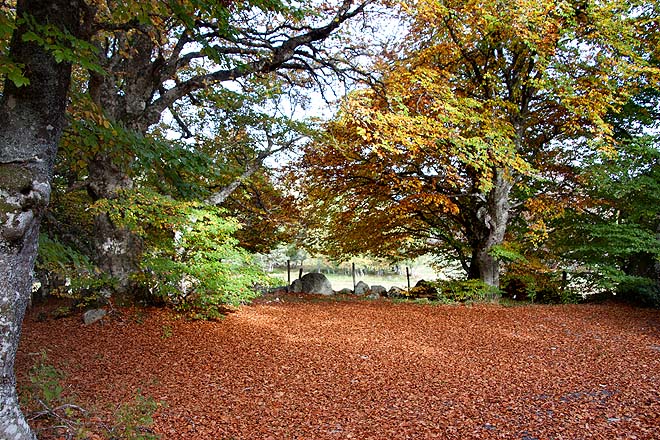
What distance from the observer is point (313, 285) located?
543 inches

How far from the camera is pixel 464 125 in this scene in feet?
25.3

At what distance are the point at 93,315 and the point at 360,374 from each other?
14.5 ft

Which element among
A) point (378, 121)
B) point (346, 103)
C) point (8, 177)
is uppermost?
point (346, 103)

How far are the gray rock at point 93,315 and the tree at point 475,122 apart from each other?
5.15 m

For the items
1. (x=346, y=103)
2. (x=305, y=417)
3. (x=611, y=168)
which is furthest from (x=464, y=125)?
(x=305, y=417)

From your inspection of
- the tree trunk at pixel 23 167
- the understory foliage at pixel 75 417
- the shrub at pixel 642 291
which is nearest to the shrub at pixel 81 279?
the understory foliage at pixel 75 417

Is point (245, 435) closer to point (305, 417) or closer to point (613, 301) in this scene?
point (305, 417)

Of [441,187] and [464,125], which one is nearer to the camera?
[464,125]

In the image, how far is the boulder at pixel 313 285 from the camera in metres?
13.7

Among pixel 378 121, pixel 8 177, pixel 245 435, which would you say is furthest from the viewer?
pixel 378 121

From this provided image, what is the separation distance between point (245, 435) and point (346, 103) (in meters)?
5.79

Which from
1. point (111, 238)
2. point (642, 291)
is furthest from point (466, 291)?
point (111, 238)

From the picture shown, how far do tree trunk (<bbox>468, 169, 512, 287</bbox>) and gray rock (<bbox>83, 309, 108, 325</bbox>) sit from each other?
781 cm

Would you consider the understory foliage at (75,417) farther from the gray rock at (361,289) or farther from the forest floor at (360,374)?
the gray rock at (361,289)
